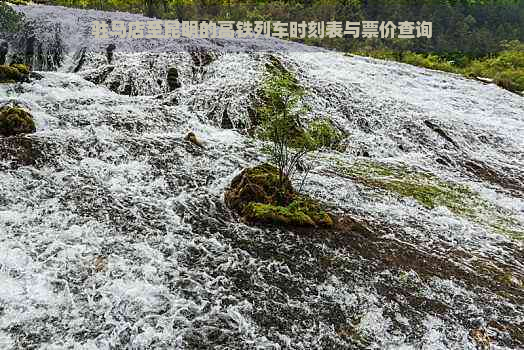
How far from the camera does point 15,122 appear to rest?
9250 mm

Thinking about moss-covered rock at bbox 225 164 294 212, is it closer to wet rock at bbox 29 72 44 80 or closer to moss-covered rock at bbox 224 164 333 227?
moss-covered rock at bbox 224 164 333 227

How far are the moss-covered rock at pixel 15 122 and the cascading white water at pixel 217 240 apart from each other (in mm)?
350

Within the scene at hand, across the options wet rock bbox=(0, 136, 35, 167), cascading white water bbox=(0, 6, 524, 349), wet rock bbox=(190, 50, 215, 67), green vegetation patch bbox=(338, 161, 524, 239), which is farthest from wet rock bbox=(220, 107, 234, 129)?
wet rock bbox=(0, 136, 35, 167)

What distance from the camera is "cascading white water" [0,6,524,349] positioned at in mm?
5578

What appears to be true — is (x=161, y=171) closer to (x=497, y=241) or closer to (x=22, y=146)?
(x=22, y=146)

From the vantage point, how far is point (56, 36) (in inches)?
683

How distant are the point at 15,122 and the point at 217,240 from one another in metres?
5.23

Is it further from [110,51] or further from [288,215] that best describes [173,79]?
[288,215]

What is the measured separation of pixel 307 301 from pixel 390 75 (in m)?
16.2

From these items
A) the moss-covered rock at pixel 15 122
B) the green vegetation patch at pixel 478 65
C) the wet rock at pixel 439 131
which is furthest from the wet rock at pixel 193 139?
the green vegetation patch at pixel 478 65

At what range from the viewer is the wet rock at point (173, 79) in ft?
48.1

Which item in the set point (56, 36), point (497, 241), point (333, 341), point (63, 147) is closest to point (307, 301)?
point (333, 341)

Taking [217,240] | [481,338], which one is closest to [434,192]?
[481,338]

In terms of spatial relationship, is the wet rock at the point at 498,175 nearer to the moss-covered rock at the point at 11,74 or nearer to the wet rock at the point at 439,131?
the wet rock at the point at 439,131
